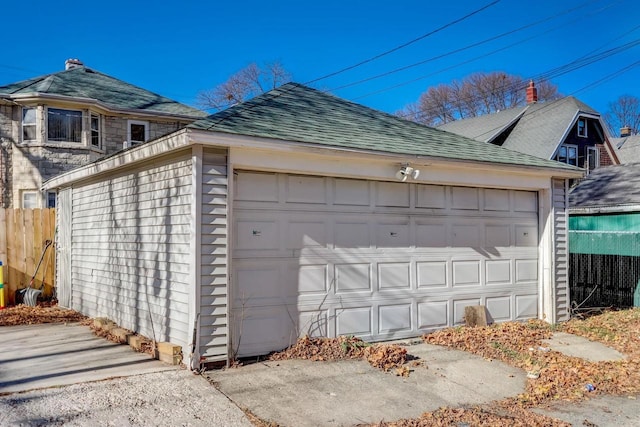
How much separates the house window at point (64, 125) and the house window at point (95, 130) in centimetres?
40

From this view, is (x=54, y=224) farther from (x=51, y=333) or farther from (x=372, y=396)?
(x=372, y=396)

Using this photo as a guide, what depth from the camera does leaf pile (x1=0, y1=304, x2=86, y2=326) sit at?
28.3 feet

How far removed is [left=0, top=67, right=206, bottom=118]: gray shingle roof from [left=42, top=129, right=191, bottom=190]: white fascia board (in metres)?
7.80

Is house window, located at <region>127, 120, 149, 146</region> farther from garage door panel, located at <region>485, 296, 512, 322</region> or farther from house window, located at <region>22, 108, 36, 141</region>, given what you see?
garage door panel, located at <region>485, 296, 512, 322</region>

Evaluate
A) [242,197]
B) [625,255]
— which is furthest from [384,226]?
[625,255]

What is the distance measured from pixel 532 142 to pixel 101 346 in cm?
2003

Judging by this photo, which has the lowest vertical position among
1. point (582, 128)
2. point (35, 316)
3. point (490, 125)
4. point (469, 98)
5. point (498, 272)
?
point (35, 316)

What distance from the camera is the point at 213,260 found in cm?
579

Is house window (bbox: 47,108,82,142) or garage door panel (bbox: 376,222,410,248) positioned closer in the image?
garage door panel (bbox: 376,222,410,248)

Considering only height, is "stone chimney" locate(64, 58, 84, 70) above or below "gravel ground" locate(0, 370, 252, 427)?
above

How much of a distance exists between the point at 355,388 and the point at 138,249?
365 centimetres

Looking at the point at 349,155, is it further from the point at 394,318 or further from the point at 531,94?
the point at 531,94

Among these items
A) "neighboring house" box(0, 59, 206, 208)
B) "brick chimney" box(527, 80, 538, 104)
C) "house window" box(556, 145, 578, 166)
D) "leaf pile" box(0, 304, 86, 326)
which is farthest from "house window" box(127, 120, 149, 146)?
"brick chimney" box(527, 80, 538, 104)

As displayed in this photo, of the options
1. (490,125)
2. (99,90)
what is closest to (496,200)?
(99,90)
